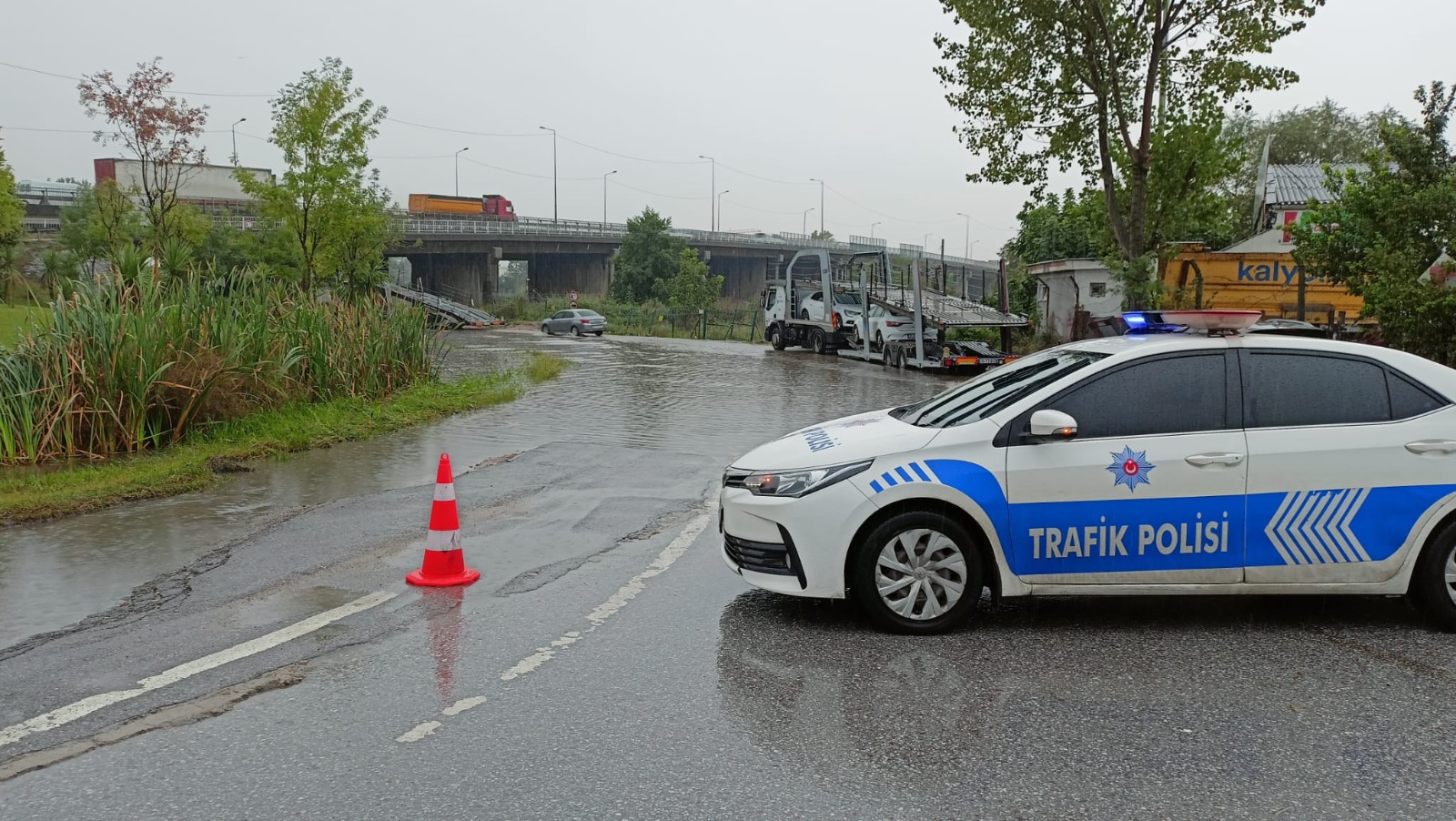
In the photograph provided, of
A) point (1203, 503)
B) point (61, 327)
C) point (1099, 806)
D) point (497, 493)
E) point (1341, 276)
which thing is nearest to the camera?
point (1099, 806)

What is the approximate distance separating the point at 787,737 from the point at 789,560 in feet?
4.51

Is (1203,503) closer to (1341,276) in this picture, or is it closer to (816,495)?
(816,495)

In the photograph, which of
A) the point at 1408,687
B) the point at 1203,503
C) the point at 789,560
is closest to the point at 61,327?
the point at 789,560

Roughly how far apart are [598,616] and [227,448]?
7.19 meters

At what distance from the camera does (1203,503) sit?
5.41 meters

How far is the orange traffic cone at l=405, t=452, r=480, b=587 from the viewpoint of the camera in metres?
6.56

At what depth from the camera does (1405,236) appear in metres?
12.1

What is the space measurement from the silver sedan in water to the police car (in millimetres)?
44279

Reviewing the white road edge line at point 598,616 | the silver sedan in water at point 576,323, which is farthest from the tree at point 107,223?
the white road edge line at point 598,616

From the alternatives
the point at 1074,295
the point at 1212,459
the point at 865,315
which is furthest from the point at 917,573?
the point at 865,315

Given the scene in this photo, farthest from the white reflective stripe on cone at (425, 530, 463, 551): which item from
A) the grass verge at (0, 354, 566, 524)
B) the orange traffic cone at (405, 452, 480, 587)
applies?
the grass verge at (0, 354, 566, 524)

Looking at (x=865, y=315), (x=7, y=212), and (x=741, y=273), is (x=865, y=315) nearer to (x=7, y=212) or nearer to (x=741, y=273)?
(x=7, y=212)

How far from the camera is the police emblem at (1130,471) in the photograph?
5.41m

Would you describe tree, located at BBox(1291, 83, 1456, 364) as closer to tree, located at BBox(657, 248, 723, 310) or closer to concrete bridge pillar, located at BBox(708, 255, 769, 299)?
tree, located at BBox(657, 248, 723, 310)
